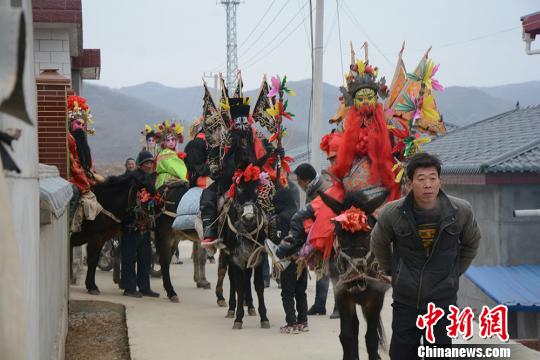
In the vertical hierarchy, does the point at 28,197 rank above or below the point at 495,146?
below

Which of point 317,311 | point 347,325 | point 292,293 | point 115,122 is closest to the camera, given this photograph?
point 347,325

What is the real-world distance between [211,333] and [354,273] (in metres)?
3.72

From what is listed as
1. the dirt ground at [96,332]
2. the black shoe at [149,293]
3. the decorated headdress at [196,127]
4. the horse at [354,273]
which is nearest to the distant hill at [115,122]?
the decorated headdress at [196,127]

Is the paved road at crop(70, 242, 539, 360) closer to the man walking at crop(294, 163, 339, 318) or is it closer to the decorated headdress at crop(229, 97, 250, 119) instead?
the man walking at crop(294, 163, 339, 318)

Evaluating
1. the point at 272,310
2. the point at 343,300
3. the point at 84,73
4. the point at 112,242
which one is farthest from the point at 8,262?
the point at 84,73

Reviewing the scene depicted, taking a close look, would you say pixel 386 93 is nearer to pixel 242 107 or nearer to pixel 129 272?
pixel 242 107

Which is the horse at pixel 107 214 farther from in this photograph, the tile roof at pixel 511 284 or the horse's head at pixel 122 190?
the tile roof at pixel 511 284

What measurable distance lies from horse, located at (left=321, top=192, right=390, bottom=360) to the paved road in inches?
46.7

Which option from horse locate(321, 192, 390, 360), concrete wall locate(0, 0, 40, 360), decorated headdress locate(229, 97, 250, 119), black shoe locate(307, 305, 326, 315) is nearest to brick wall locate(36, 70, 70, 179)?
decorated headdress locate(229, 97, 250, 119)

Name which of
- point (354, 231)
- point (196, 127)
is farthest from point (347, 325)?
point (196, 127)

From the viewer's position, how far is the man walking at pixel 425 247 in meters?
6.11

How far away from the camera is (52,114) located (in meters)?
11.3

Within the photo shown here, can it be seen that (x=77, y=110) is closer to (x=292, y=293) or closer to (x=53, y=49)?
(x=53, y=49)

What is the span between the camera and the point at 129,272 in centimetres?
1466
